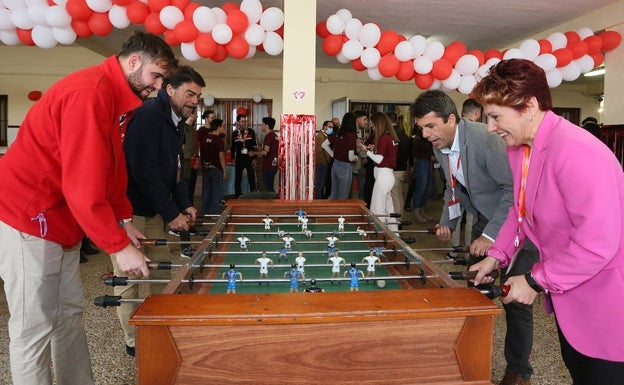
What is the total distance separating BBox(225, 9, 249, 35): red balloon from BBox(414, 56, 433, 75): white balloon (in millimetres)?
1837

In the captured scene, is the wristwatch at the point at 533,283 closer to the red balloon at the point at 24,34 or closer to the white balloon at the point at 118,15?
the white balloon at the point at 118,15

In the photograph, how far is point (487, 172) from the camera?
7.35ft

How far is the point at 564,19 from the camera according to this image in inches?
240

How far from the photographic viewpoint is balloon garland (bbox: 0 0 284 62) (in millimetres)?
4500

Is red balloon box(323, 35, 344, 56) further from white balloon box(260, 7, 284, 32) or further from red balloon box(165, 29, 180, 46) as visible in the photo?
red balloon box(165, 29, 180, 46)

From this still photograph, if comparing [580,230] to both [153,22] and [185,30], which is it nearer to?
[185,30]

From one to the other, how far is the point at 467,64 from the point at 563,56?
106cm

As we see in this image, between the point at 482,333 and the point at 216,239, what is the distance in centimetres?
136

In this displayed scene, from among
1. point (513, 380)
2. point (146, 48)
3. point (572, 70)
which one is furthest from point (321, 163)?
point (146, 48)

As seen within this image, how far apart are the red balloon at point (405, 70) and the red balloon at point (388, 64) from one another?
→ 6 cm

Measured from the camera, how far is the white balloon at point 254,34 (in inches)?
186

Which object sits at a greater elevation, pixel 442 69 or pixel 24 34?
pixel 24 34

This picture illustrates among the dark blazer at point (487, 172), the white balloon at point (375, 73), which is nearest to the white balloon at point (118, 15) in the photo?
the white balloon at point (375, 73)

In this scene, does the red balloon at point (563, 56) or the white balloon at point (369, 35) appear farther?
the red balloon at point (563, 56)
